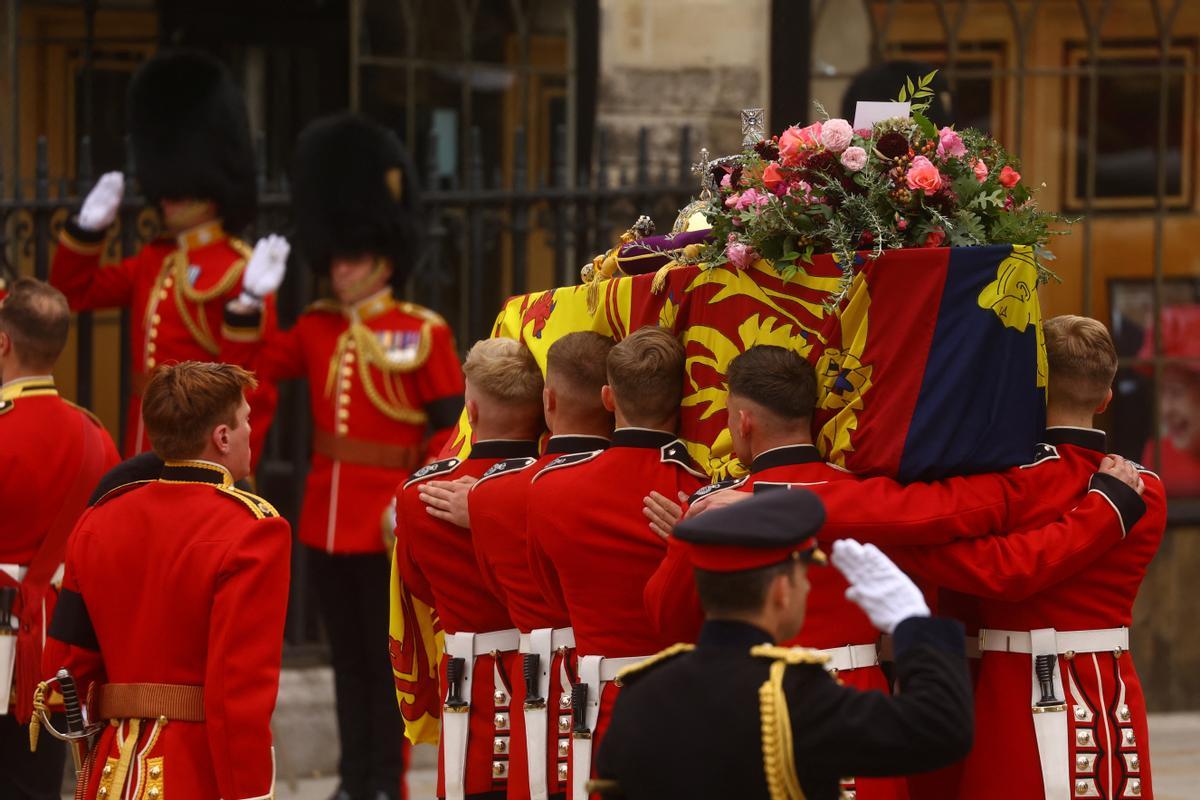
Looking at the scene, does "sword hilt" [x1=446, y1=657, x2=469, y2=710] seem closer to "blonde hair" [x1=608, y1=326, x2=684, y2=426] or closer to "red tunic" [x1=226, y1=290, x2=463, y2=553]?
"blonde hair" [x1=608, y1=326, x2=684, y2=426]

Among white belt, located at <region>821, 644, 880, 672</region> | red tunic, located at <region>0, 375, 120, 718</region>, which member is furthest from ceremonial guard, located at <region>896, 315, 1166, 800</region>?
red tunic, located at <region>0, 375, 120, 718</region>

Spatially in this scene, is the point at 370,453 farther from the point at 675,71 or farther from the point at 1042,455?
the point at 1042,455

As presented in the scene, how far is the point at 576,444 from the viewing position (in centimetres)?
454

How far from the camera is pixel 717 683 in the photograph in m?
3.11

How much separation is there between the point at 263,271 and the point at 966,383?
11.2 ft

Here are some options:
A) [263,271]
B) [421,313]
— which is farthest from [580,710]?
[263,271]

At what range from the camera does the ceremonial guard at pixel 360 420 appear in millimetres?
6805

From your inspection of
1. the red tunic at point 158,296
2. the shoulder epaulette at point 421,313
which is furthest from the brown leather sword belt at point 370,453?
the shoulder epaulette at point 421,313

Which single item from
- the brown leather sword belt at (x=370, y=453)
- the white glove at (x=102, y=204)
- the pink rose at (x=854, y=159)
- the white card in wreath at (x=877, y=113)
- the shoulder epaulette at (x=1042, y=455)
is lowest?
the brown leather sword belt at (x=370, y=453)

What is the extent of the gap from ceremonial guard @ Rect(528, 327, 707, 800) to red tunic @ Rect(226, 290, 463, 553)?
2490 millimetres

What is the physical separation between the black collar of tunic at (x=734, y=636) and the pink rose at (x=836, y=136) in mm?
1338

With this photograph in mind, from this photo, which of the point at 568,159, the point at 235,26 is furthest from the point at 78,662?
the point at 235,26

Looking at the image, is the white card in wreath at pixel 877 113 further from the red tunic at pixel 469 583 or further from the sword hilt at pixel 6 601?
the sword hilt at pixel 6 601

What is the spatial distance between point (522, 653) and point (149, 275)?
294cm
